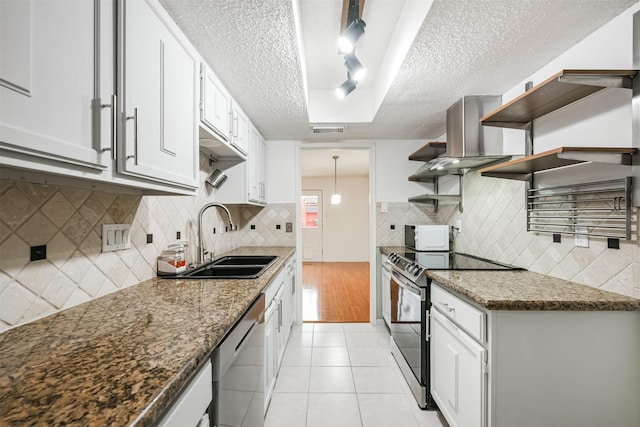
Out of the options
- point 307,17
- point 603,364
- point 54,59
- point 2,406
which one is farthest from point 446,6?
point 2,406

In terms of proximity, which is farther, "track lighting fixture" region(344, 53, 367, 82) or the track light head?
"track lighting fixture" region(344, 53, 367, 82)

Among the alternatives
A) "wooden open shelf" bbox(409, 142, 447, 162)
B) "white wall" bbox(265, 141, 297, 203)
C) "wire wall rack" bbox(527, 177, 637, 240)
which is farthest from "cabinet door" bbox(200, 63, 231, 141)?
"wire wall rack" bbox(527, 177, 637, 240)

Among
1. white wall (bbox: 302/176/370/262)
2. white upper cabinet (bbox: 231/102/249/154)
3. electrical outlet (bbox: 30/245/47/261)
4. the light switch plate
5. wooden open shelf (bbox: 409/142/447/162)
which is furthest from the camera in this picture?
white wall (bbox: 302/176/370/262)

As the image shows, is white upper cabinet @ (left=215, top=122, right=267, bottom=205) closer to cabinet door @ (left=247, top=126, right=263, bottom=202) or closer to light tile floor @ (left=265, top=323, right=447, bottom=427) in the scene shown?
cabinet door @ (left=247, top=126, right=263, bottom=202)

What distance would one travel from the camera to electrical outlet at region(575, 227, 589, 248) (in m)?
1.39

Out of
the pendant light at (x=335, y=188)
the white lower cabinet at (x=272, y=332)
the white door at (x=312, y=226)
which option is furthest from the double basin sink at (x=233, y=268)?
the white door at (x=312, y=226)

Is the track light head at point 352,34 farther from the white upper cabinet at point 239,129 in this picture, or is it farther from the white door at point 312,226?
the white door at point 312,226

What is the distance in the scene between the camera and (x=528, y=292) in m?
1.28

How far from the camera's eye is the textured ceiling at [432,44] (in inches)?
47.4

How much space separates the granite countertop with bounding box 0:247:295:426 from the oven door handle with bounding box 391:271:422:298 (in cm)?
118

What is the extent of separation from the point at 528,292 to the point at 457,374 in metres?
0.55

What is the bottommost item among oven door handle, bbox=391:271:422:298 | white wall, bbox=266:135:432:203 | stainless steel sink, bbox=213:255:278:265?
oven door handle, bbox=391:271:422:298

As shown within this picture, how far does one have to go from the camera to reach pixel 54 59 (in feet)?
2.09

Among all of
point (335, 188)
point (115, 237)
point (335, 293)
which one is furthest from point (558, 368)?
point (335, 188)
